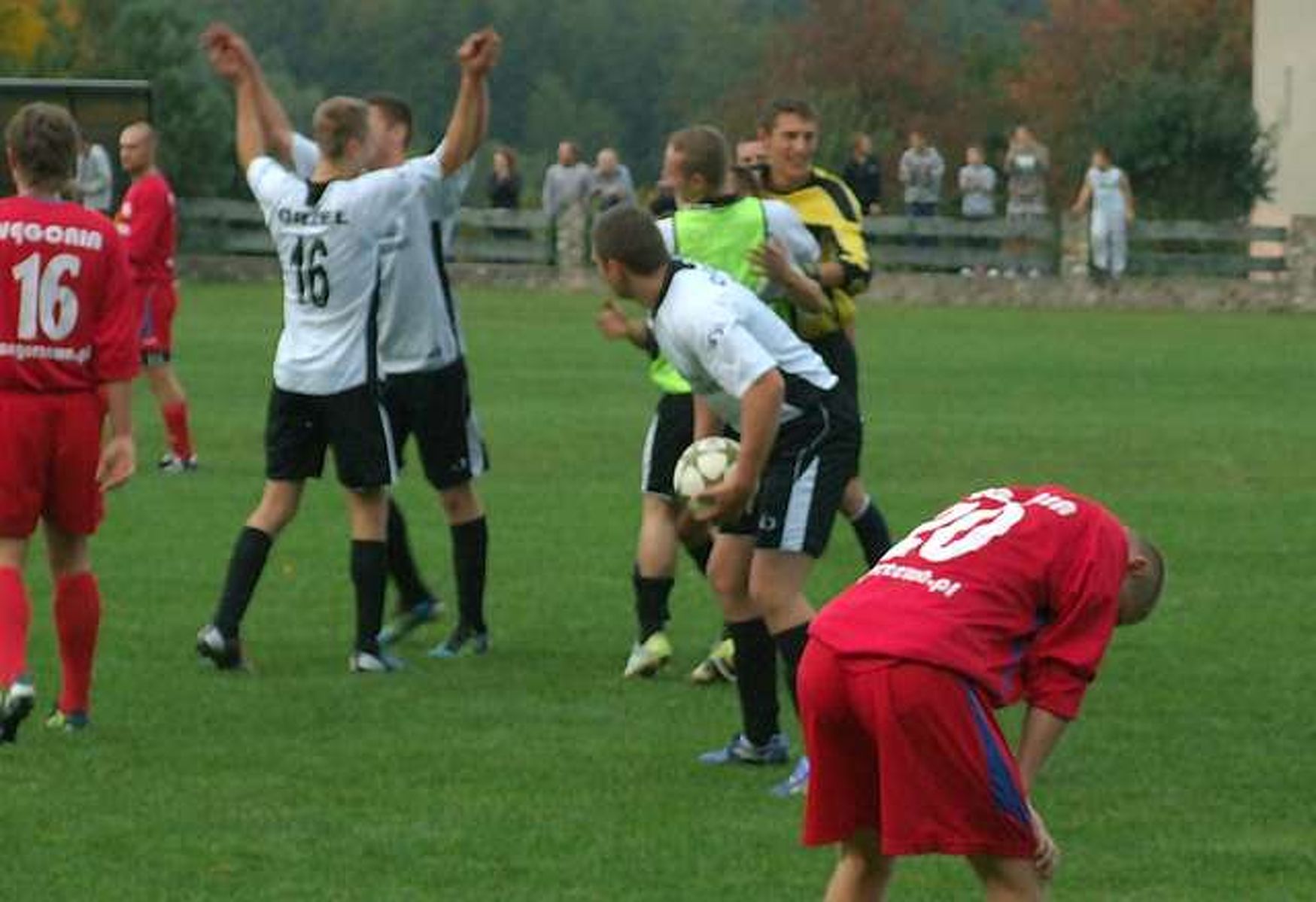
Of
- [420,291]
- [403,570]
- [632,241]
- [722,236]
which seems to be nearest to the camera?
[632,241]

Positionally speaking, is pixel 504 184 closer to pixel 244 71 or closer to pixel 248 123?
pixel 248 123

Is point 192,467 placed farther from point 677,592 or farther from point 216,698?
point 216,698

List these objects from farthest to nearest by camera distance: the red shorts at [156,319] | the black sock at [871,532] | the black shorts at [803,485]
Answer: the red shorts at [156,319] → the black sock at [871,532] → the black shorts at [803,485]

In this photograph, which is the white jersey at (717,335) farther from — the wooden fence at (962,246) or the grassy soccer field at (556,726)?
the wooden fence at (962,246)

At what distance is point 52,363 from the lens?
32.3 ft

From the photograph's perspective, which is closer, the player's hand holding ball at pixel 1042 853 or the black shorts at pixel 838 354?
the player's hand holding ball at pixel 1042 853

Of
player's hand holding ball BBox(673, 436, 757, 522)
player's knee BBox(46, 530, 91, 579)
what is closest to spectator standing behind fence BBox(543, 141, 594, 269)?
player's knee BBox(46, 530, 91, 579)

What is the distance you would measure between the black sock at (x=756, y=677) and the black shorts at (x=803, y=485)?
411 mm

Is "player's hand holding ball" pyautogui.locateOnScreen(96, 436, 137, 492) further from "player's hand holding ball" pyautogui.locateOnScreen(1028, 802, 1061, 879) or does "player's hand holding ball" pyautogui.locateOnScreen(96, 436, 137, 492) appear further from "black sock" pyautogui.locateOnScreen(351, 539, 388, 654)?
"player's hand holding ball" pyautogui.locateOnScreen(1028, 802, 1061, 879)

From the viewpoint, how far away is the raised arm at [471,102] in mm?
11391

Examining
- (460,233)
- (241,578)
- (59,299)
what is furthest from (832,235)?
(460,233)

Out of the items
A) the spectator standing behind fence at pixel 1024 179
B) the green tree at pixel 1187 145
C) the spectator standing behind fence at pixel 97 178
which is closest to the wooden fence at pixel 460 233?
the spectator standing behind fence at pixel 1024 179

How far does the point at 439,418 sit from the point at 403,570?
801 mm

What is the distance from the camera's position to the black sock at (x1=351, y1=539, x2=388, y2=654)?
11594 mm
